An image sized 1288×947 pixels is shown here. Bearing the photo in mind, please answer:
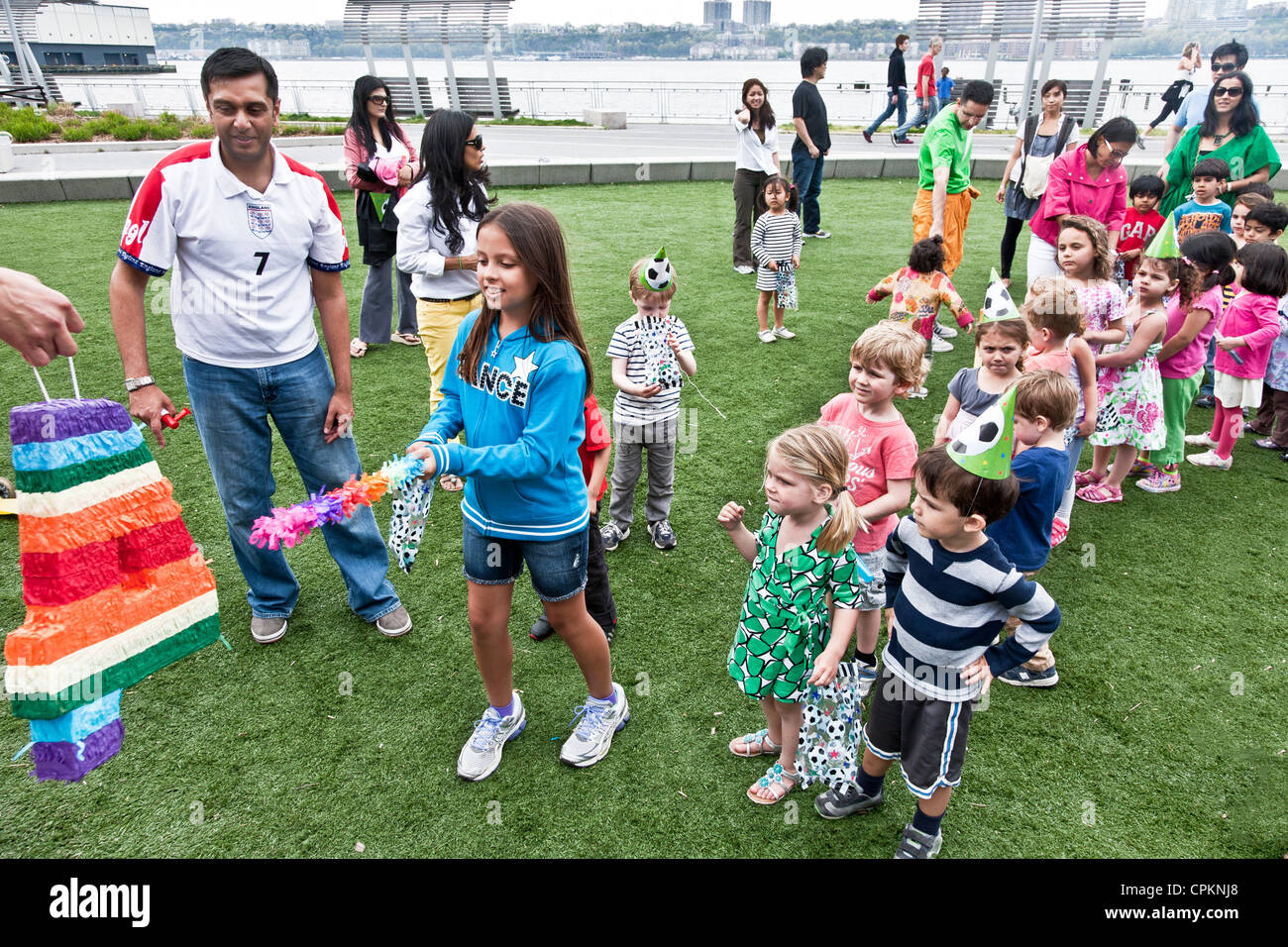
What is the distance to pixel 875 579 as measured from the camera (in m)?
3.15

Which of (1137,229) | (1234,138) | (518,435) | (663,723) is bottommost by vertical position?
(663,723)

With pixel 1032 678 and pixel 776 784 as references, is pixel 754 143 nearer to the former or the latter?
pixel 1032 678

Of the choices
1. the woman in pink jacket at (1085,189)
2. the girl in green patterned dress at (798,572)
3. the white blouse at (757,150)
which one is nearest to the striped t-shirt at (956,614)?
the girl in green patterned dress at (798,572)

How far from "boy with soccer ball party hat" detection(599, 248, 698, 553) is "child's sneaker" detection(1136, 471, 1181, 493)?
3.01m

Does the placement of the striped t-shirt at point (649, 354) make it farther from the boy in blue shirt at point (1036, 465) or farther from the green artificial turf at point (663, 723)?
the boy in blue shirt at point (1036, 465)

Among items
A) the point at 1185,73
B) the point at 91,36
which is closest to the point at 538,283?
the point at 1185,73

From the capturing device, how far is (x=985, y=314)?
3.32m

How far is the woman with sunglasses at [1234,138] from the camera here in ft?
19.9

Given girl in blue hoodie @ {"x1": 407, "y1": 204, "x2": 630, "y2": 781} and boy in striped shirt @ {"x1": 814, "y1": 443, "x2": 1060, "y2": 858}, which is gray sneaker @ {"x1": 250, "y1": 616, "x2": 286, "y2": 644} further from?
boy in striped shirt @ {"x1": 814, "y1": 443, "x2": 1060, "y2": 858}

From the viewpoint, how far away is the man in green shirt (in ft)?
20.3

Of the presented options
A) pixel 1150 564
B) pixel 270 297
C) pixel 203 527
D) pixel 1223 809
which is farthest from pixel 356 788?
pixel 1150 564

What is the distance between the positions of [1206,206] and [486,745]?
20.3 feet

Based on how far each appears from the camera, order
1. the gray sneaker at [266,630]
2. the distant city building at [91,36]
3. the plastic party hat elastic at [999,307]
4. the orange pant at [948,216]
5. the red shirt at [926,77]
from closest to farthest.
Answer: the plastic party hat elastic at [999,307] → the gray sneaker at [266,630] → the orange pant at [948,216] → the red shirt at [926,77] → the distant city building at [91,36]

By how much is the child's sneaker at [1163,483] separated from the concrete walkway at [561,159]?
10.1 meters
